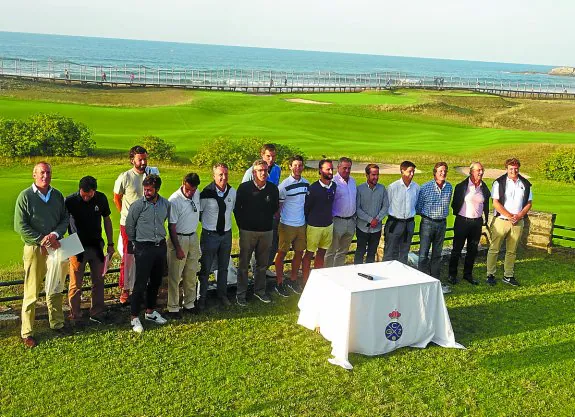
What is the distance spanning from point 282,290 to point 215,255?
1366 millimetres

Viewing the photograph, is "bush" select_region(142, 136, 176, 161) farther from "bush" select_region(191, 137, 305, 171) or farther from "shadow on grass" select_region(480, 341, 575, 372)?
"shadow on grass" select_region(480, 341, 575, 372)

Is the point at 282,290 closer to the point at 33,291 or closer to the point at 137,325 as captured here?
the point at 137,325

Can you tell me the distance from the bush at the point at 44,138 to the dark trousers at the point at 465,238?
17.4 metres

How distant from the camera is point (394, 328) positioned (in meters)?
7.31

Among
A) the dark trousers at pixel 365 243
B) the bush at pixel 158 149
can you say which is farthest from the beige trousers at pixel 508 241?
the bush at pixel 158 149

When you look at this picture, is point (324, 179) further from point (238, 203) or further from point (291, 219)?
point (238, 203)

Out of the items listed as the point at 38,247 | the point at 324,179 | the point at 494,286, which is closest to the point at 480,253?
the point at 494,286

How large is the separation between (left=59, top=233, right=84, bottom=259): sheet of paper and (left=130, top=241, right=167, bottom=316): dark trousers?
706mm

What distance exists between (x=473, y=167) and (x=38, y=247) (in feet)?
22.2

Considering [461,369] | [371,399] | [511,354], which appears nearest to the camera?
[371,399]

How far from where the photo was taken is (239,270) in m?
8.64

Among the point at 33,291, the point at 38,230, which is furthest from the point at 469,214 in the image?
the point at 33,291

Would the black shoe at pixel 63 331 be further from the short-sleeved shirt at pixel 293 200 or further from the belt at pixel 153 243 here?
the short-sleeved shirt at pixel 293 200

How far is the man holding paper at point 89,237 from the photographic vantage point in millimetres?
7441
